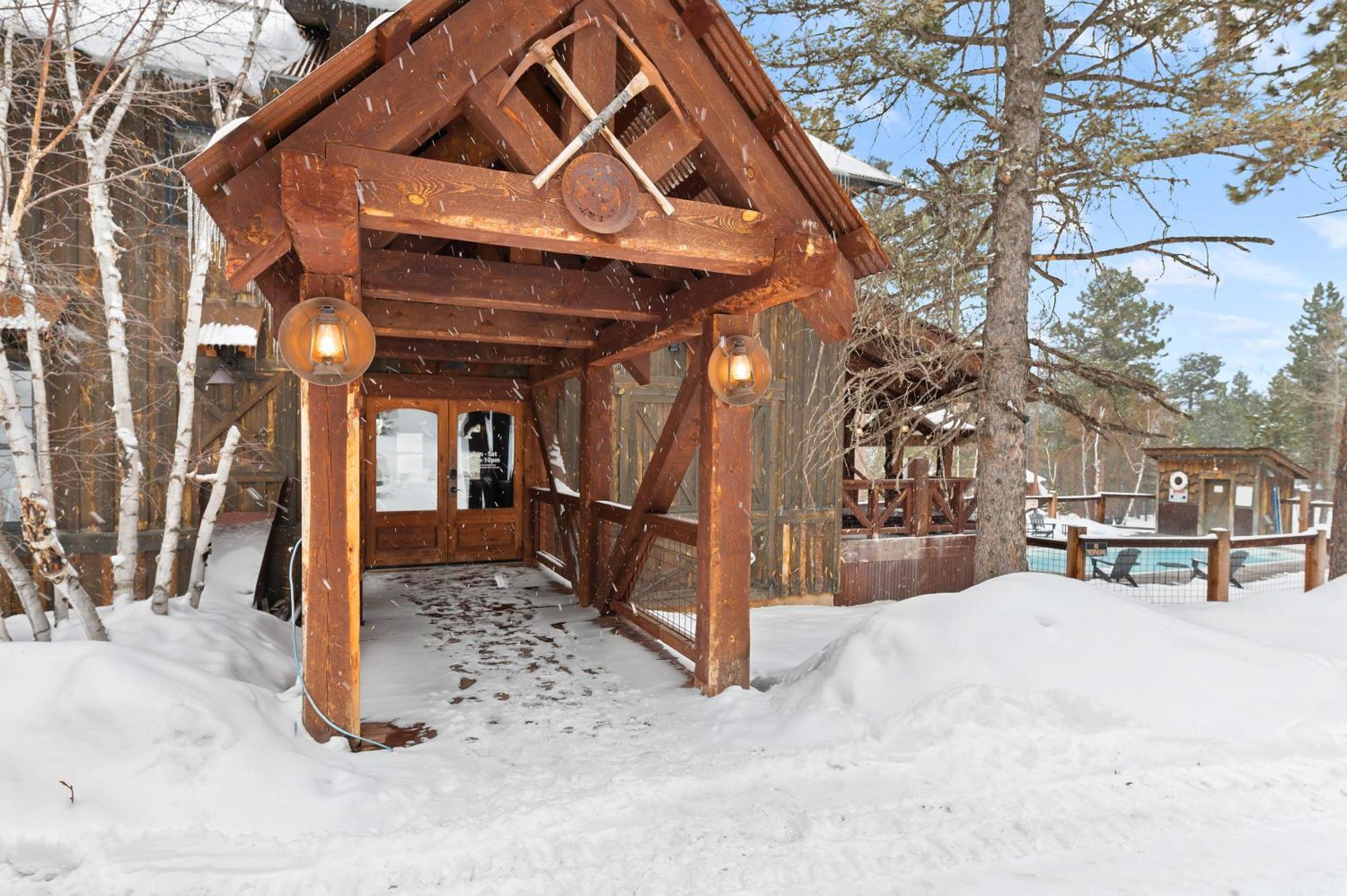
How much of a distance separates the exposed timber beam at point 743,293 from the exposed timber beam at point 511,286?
0.78 ft

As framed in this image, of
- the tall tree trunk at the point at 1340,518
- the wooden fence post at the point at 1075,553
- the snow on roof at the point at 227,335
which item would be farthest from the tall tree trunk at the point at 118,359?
the tall tree trunk at the point at 1340,518

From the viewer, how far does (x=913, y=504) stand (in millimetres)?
10859

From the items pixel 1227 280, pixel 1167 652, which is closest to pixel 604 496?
pixel 1167 652

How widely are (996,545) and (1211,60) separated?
449 cm

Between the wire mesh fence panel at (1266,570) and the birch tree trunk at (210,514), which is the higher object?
the birch tree trunk at (210,514)

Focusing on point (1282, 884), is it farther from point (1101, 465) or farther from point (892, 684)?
point (1101, 465)

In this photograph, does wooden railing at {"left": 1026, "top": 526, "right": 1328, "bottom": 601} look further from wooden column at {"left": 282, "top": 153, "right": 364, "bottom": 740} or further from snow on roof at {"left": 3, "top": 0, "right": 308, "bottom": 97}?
snow on roof at {"left": 3, "top": 0, "right": 308, "bottom": 97}

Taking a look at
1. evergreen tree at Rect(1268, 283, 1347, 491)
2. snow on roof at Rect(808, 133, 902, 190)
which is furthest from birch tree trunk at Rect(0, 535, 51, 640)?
evergreen tree at Rect(1268, 283, 1347, 491)

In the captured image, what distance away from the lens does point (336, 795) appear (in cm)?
312

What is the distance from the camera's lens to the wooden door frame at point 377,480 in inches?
356

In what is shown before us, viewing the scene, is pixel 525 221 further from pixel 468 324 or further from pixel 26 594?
pixel 26 594

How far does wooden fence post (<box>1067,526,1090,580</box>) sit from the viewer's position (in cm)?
794

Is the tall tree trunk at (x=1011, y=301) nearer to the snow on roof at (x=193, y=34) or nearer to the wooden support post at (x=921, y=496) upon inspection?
the wooden support post at (x=921, y=496)

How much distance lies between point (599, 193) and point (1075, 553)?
23.8 ft
